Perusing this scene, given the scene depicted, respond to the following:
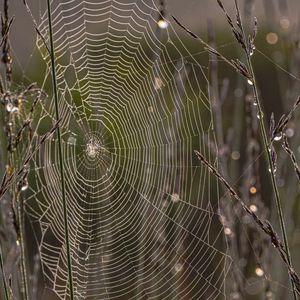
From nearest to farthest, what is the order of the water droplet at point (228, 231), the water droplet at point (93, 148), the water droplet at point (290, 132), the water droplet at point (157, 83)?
the water droplet at point (228, 231)
the water droplet at point (290, 132)
the water droplet at point (157, 83)
the water droplet at point (93, 148)

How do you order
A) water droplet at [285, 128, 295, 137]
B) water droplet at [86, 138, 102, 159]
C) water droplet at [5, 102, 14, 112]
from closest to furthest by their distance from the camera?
1. water droplet at [5, 102, 14, 112]
2. water droplet at [285, 128, 295, 137]
3. water droplet at [86, 138, 102, 159]

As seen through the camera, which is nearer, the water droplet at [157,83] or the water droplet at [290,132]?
the water droplet at [290,132]

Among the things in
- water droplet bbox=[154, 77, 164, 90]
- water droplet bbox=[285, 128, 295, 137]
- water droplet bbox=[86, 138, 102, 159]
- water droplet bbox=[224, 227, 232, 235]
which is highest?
water droplet bbox=[154, 77, 164, 90]

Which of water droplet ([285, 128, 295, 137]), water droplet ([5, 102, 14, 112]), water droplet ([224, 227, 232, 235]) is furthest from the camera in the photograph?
water droplet ([285, 128, 295, 137])

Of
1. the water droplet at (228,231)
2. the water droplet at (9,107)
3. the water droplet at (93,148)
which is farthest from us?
the water droplet at (93,148)

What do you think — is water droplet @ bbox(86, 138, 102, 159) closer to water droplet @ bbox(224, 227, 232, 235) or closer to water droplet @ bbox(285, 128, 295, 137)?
water droplet @ bbox(285, 128, 295, 137)

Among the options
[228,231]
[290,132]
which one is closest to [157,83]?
[290,132]

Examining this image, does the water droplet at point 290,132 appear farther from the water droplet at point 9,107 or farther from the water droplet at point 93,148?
the water droplet at point 9,107

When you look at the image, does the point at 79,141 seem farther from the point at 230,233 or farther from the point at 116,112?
the point at 230,233

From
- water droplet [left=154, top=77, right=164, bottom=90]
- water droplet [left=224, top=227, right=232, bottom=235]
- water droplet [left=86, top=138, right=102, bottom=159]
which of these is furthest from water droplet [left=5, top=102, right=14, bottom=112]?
water droplet [left=86, top=138, right=102, bottom=159]

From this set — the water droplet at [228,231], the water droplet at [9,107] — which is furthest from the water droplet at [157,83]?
the water droplet at [9,107]

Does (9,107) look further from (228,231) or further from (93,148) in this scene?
(93,148)

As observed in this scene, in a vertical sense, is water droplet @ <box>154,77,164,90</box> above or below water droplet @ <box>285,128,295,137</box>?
above

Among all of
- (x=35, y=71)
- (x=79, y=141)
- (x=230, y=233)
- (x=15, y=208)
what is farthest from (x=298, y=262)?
(x=35, y=71)
